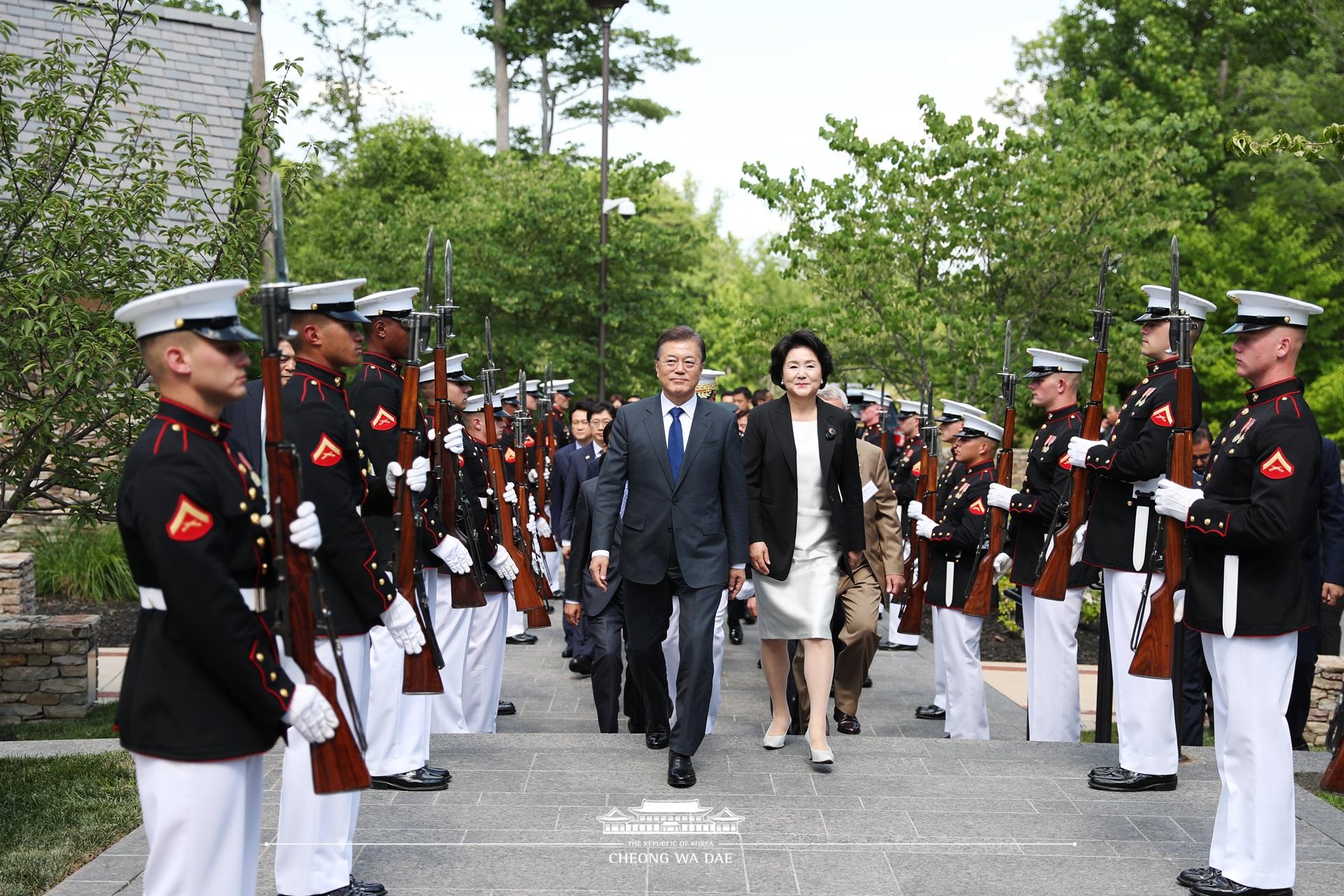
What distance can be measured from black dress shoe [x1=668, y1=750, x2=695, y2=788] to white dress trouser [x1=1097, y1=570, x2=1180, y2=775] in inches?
82.5

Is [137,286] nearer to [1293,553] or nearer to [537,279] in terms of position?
[1293,553]

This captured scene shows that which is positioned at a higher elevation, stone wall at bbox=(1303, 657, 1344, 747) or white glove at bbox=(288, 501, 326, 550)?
white glove at bbox=(288, 501, 326, 550)

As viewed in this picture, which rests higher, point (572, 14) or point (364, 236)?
point (572, 14)

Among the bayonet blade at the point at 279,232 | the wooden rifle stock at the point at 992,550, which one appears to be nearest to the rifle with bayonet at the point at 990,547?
the wooden rifle stock at the point at 992,550

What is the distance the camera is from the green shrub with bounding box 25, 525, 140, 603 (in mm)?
14117

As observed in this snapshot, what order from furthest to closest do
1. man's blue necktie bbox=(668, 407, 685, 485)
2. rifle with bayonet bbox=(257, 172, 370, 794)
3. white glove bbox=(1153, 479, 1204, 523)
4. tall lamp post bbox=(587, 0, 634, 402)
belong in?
tall lamp post bbox=(587, 0, 634, 402)
man's blue necktie bbox=(668, 407, 685, 485)
white glove bbox=(1153, 479, 1204, 523)
rifle with bayonet bbox=(257, 172, 370, 794)

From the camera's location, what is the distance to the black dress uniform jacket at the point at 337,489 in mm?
4680

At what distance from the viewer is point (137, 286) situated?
7.57 metres

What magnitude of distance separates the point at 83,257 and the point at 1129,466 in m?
5.78

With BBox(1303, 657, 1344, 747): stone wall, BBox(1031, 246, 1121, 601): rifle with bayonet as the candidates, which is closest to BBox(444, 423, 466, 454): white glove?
BBox(1031, 246, 1121, 601): rifle with bayonet

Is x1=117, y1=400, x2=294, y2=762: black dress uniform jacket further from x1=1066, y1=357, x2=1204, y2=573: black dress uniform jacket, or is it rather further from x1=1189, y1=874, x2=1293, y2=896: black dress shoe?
x1=1066, y1=357, x2=1204, y2=573: black dress uniform jacket

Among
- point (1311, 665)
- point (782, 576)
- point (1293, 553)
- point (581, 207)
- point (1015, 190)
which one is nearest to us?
point (1293, 553)

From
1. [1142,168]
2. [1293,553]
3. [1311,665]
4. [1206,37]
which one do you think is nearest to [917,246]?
[1142,168]

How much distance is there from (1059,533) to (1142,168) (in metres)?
12.6
